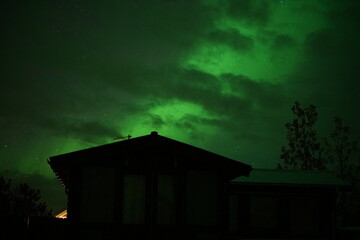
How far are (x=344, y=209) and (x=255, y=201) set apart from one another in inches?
1038

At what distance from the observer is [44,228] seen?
13.5 metres

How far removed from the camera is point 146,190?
1484 centimetres

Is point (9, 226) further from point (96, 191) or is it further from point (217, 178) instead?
point (217, 178)

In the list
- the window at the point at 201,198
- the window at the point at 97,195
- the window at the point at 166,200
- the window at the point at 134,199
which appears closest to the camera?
the window at the point at 97,195

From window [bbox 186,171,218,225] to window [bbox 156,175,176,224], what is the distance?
53cm

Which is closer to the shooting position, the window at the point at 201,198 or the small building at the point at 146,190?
the small building at the point at 146,190

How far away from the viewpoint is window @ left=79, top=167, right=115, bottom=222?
14484 millimetres

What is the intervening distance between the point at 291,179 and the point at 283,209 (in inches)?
65.5

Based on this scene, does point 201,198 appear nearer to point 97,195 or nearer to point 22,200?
point 97,195

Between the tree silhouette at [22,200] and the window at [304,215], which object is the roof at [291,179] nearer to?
the window at [304,215]

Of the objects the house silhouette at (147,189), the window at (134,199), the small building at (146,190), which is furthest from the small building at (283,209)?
the window at (134,199)

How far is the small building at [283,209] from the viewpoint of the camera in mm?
22391

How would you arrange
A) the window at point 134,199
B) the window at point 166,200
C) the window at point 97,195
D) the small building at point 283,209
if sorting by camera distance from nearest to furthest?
the window at point 97,195
the window at point 134,199
the window at point 166,200
the small building at point 283,209

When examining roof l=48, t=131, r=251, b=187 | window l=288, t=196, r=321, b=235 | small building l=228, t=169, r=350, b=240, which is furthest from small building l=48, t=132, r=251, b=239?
window l=288, t=196, r=321, b=235
